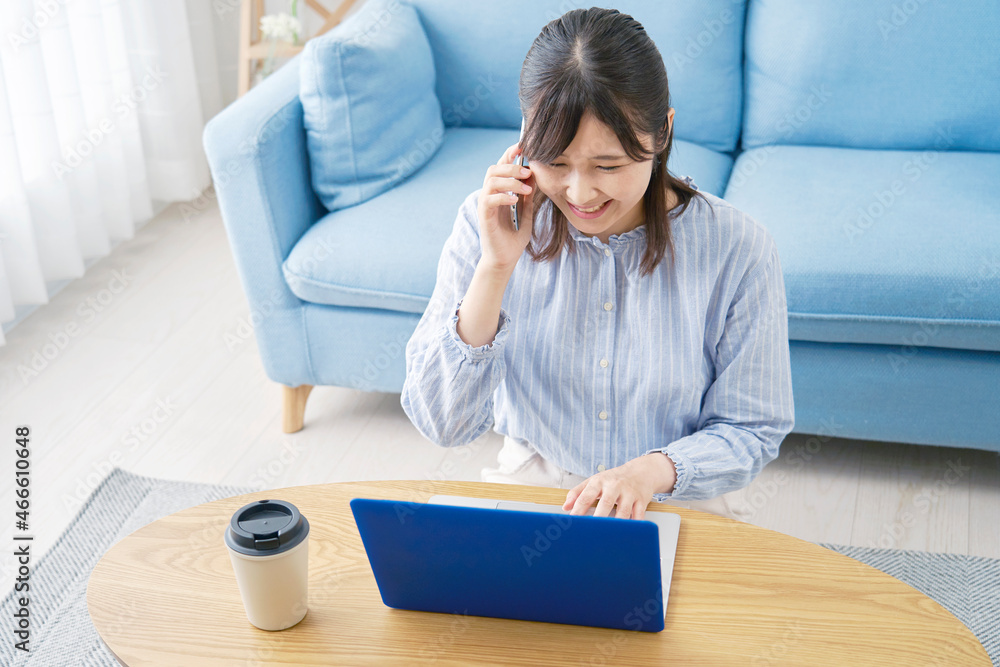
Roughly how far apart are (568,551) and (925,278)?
1174 millimetres

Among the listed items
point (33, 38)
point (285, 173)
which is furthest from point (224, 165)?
point (33, 38)

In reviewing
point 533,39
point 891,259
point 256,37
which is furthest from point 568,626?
point 256,37

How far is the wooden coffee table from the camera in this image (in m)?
0.85

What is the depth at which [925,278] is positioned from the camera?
1.68m

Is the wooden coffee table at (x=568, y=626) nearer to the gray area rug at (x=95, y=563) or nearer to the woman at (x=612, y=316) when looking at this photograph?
the woman at (x=612, y=316)

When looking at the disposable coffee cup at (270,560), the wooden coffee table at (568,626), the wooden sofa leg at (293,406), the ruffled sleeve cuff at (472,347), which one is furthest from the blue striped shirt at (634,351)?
the wooden sofa leg at (293,406)

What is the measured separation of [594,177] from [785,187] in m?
1.13

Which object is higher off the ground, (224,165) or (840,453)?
(224,165)

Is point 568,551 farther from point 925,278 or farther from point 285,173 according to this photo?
point 285,173

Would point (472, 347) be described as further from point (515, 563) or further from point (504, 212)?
point (515, 563)

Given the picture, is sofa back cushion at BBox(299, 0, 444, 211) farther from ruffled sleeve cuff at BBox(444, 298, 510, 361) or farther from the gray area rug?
ruffled sleeve cuff at BBox(444, 298, 510, 361)

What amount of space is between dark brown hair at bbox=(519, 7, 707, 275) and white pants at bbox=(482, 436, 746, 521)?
43 centimetres

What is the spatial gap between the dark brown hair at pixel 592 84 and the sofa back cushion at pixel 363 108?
1.06m

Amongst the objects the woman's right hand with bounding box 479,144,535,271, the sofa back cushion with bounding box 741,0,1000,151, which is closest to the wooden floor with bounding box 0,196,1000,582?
the sofa back cushion with bounding box 741,0,1000,151
